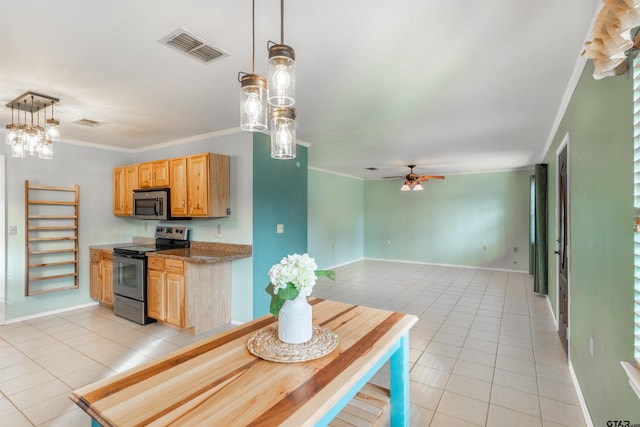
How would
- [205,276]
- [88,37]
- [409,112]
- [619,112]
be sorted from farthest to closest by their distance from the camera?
[205,276]
[409,112]
[88,37]
[619,112]

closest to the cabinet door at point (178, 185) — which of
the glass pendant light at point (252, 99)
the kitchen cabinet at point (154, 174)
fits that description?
the kitchen cabinet at point (154, 174)

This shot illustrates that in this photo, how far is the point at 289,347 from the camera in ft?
4.32

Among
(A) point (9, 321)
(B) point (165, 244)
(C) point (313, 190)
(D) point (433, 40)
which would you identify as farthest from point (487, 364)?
(A) point (9, 321)

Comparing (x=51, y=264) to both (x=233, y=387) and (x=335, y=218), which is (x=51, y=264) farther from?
(x=335, y=218)

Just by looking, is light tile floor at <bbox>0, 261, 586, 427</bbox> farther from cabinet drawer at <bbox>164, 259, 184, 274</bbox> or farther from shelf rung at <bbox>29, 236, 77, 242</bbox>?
shelf rung at <bbox>29, 236, 77, 242</bbox>

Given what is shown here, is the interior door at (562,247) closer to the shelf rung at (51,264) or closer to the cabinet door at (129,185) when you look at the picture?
the cabinet door at (129,185)

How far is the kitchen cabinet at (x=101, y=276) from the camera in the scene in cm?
437

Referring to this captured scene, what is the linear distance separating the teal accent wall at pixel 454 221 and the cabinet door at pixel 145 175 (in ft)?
20.1

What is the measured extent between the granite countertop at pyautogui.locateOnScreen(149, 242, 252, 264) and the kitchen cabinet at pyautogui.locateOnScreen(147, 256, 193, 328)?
0.29 ft

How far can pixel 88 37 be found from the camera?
75.8 inches

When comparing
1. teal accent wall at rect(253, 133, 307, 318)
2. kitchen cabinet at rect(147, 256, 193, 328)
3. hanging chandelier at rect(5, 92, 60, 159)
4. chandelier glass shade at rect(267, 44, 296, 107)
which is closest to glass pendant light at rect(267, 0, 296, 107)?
chandelier glass shade at rect(267, 44, 296, 107)

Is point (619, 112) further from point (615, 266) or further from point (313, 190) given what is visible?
point (313, 190)

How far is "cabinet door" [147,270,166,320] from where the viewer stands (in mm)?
3715

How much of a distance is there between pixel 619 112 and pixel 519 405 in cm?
200
